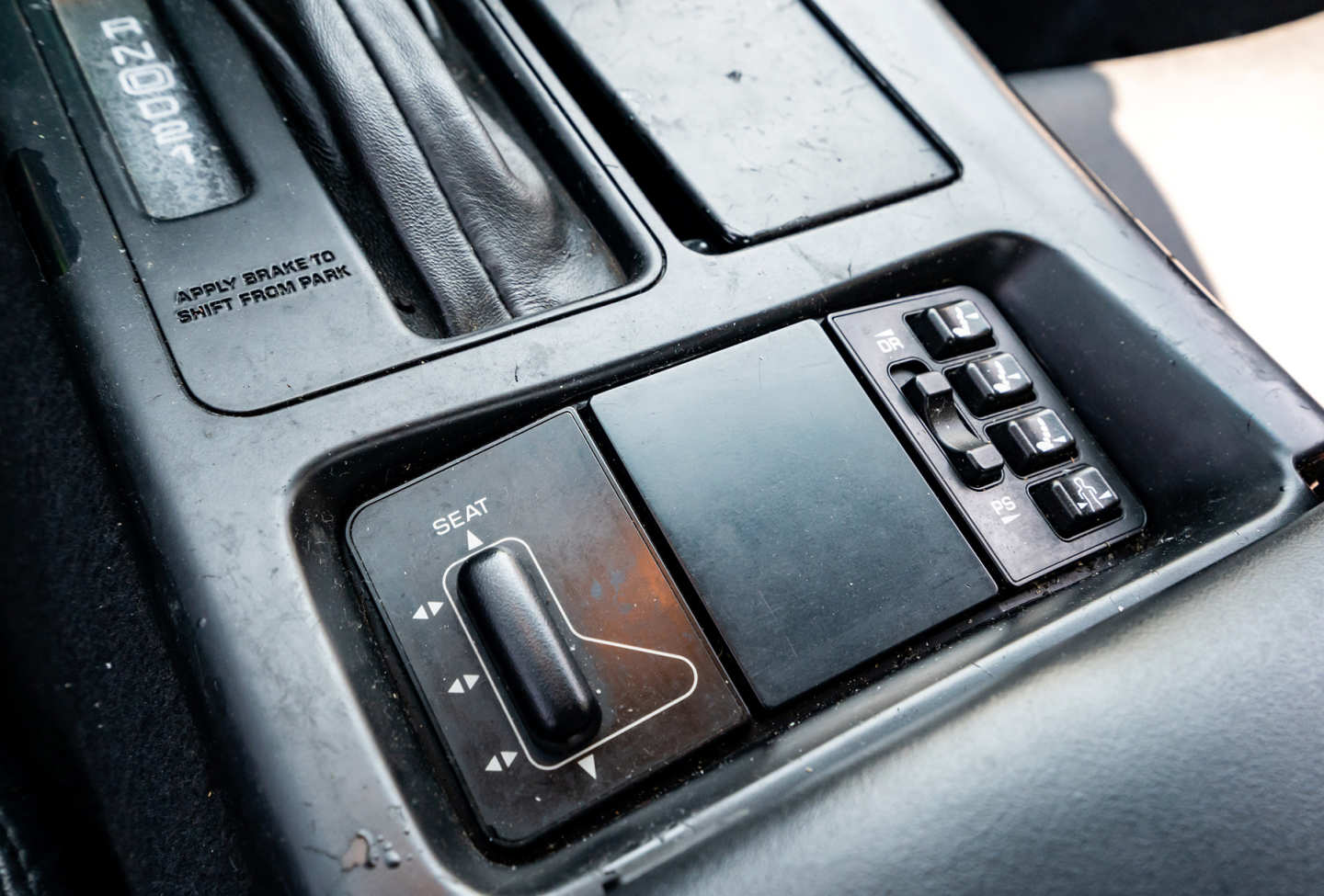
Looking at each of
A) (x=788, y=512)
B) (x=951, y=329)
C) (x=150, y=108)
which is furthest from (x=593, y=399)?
(x=150, y=108)

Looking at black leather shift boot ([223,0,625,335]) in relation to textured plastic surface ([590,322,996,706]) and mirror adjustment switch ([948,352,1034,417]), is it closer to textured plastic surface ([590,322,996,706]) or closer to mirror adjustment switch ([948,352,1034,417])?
textured plastic surface ([590,322,996,706])

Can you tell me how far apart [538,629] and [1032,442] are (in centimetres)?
33

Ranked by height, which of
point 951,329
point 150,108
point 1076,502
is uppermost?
point 150,108

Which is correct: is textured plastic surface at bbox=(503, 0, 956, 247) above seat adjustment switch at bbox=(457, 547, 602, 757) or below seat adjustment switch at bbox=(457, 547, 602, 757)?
above

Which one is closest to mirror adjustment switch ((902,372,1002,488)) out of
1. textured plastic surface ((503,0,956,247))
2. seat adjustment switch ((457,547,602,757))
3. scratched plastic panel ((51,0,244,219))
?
textured plastic surface ((503,0,956,247))

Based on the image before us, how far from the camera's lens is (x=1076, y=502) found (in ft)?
1.87

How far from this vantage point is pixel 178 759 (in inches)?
22.4

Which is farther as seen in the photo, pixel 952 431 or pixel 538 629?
pixel 952 431

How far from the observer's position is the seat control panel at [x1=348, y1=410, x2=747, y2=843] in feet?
1.47

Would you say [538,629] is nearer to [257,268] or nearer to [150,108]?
[257,268]

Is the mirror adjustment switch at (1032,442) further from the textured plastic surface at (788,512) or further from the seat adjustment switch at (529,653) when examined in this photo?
the seat adjustment switch at (529,653)

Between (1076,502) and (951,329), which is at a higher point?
(951,329)

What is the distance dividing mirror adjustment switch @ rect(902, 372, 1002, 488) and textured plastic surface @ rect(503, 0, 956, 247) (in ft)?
0.46

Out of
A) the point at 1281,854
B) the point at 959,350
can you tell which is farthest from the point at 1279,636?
the point at 959,350
